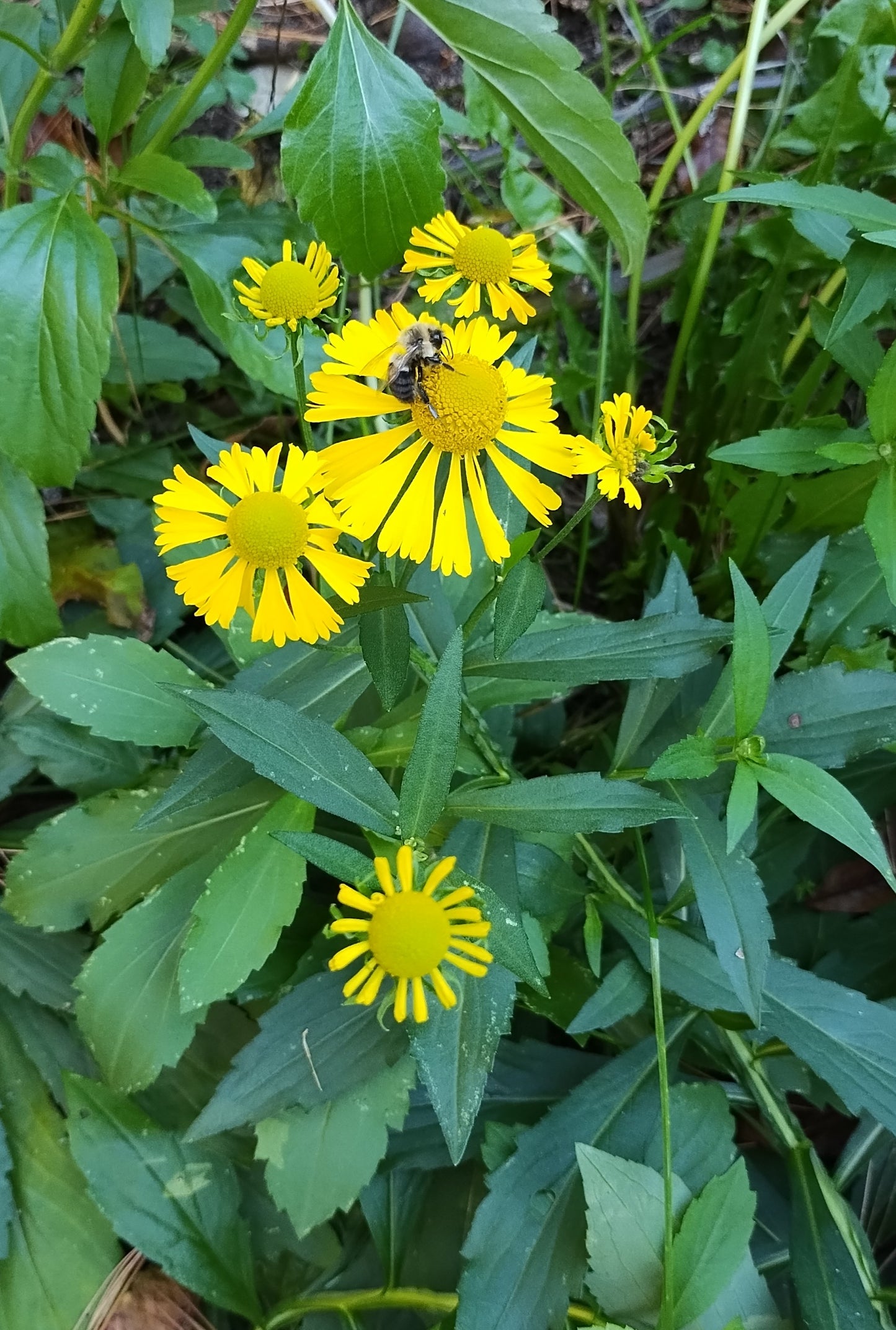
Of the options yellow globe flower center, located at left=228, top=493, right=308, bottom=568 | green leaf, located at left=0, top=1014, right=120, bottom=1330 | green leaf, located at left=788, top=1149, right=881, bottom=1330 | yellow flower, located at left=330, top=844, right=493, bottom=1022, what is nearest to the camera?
yellow flower, located at left=330, top=844, right=493, bottom=1022

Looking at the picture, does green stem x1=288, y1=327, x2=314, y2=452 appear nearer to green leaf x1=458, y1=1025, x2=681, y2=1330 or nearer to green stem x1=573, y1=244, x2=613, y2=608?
green stem x1=573, y1=244, x2=613, y2=608

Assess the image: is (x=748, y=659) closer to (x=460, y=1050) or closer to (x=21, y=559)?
(x=460, y=1050)

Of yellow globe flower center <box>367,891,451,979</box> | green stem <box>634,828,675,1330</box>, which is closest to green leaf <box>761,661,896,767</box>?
green stem <box>634,828,675,1330</box>

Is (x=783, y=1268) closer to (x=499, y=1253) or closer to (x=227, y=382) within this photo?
(x=499, y=1253)

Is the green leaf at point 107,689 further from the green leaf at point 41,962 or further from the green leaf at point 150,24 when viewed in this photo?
the green leaf at point 150,24

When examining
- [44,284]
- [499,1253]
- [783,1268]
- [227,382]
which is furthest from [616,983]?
[227,382]

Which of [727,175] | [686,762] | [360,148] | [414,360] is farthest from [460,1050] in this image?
[727,175]
